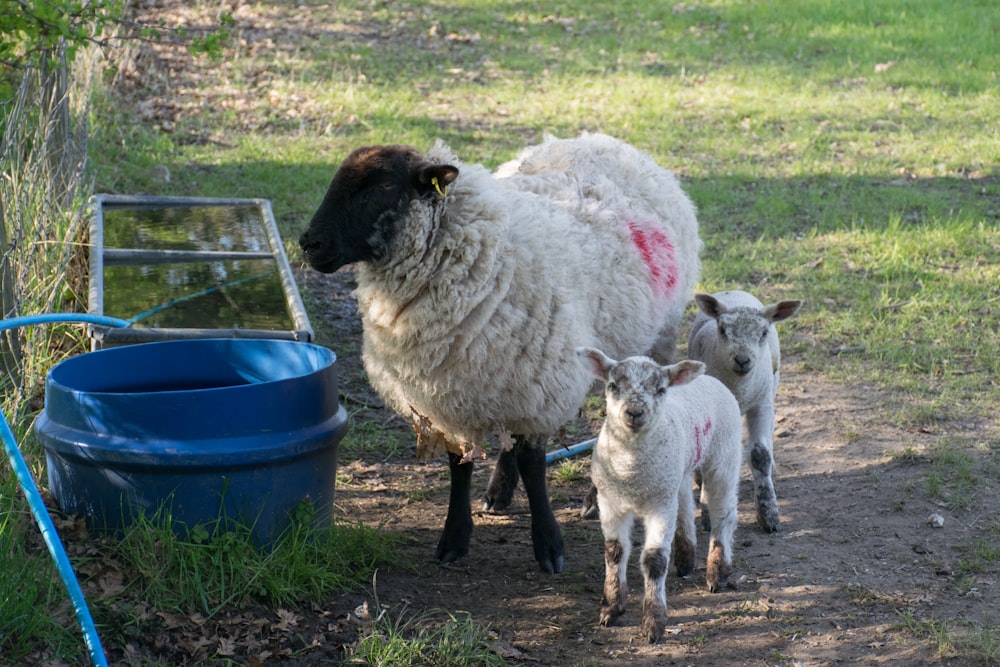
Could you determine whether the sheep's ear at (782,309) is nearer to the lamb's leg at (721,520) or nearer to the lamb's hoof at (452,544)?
the lamb's leg at (721,520)

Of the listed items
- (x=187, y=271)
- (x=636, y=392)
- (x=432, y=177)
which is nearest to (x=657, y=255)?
(x=432, y=177)

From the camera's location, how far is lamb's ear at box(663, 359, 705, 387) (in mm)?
3738

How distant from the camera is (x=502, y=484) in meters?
5.06

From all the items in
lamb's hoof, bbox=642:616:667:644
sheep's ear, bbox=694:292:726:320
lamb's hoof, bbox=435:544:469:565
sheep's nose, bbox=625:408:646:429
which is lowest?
lamb's hoof, bbox=435:544:469:565

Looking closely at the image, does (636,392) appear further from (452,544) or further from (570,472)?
(570,472)

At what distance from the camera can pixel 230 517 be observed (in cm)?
379

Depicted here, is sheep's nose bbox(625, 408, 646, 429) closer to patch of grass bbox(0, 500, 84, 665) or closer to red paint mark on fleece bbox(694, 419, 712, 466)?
red paint mark on fleece bbox(694, 419, 712, 466)

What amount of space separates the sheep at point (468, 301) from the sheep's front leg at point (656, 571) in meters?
0.65

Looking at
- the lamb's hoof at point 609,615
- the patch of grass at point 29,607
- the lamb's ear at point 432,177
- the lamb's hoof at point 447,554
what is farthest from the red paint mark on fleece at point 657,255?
the patch of grass at point 29,607

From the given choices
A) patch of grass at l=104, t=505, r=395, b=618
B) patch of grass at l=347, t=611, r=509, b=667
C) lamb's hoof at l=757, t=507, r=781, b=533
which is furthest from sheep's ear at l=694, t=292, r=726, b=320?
patch of grass at l=104, t=505, r=395, b=618

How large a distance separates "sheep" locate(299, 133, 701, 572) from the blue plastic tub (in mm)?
411

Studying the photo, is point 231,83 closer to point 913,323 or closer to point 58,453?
point 913,323

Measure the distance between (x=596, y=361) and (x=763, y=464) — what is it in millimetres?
1329

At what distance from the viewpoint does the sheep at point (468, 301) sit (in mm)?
4129
